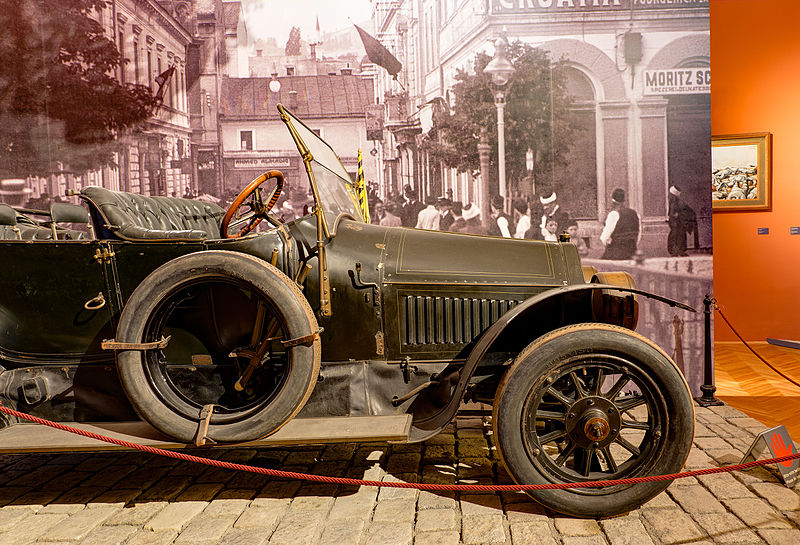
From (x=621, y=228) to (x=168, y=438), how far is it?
4408 millimetres

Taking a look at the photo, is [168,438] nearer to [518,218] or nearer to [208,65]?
[518,218]

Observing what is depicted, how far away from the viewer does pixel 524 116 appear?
5.15 m

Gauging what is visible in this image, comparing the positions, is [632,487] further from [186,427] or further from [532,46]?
[532,46]

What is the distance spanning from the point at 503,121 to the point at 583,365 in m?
3.33

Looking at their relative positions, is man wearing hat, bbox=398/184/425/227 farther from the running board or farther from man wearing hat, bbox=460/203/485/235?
the running board

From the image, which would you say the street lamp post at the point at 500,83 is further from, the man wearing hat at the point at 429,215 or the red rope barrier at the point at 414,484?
the red rope barrier at the point at 414,484

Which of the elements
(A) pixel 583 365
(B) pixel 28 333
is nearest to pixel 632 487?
(A) pixel 583 365

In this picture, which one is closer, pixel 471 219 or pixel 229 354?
pixel 229 354

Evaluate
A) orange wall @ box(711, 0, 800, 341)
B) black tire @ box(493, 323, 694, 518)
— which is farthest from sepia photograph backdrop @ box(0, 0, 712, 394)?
black tire @ box(493, 323, 694, 518)

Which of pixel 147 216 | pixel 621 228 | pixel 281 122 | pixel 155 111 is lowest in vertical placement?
pixel 621 228

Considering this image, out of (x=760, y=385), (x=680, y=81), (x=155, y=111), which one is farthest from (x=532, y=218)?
(x=155, y=111)

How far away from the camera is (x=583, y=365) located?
2.50 meters

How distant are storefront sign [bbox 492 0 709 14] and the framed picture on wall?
2.56 metres

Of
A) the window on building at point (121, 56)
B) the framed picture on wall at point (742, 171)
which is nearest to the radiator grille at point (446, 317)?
the window on building at point (121, 56)
